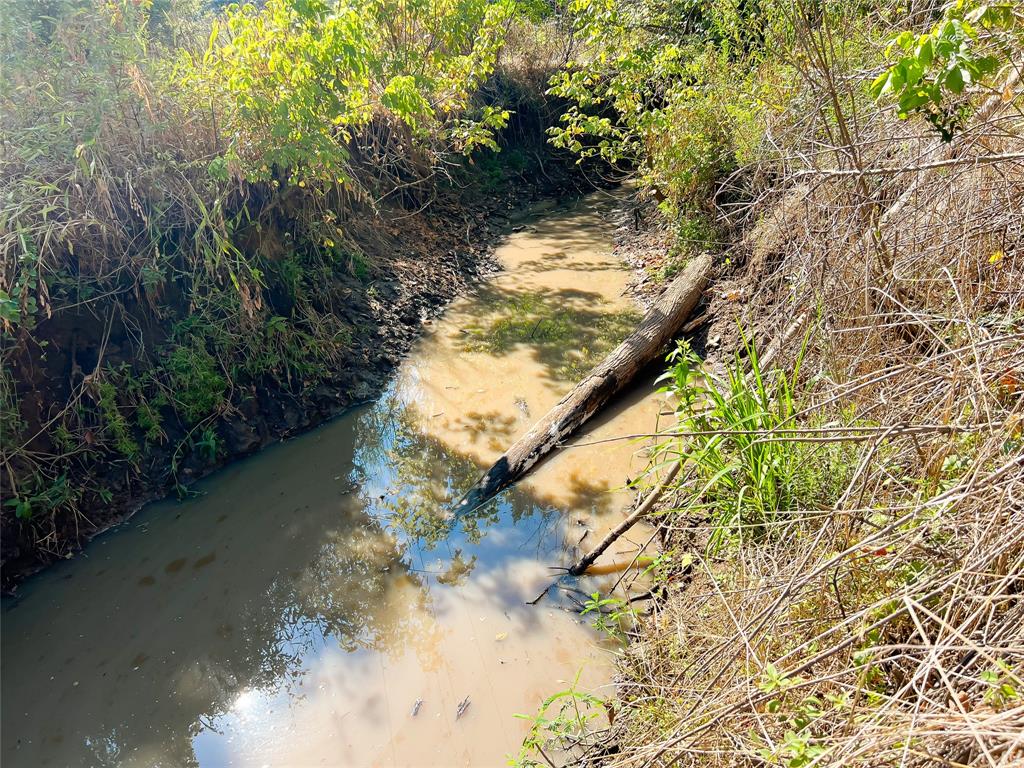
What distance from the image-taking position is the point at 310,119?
4.45 meters

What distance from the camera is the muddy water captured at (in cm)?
277

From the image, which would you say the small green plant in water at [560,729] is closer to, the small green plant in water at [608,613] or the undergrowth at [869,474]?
the undergrowth at [869,474]

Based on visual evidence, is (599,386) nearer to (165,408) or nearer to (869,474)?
(869,474)

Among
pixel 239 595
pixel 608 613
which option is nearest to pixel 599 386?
pixel 608 613

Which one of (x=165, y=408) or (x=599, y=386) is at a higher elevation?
(x=165, y=408)

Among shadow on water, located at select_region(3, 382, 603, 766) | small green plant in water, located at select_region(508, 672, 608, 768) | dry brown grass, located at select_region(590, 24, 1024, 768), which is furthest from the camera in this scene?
shadow on water, located at select_region(3, 382, 603, 766)

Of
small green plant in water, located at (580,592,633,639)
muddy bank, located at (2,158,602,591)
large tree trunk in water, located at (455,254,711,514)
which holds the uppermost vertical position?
muddy bank, located at (2,158,602,591)

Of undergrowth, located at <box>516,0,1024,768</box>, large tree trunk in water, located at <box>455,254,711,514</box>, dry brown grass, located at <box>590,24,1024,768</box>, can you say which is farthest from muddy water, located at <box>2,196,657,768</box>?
dry brown grass, located at <box>590,24,1024,768</box>

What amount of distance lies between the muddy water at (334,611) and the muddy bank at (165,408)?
16cm

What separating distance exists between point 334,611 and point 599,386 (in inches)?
90.7

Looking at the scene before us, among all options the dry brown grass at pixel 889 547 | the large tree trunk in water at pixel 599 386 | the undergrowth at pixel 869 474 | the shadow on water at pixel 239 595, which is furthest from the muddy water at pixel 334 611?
the dry brown grass at pixel 889 547

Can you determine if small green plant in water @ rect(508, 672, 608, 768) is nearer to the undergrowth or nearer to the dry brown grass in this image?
the undergrowth

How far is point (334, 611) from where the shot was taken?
335 cm

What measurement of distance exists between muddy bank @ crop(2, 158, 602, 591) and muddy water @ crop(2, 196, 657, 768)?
0.16 m
